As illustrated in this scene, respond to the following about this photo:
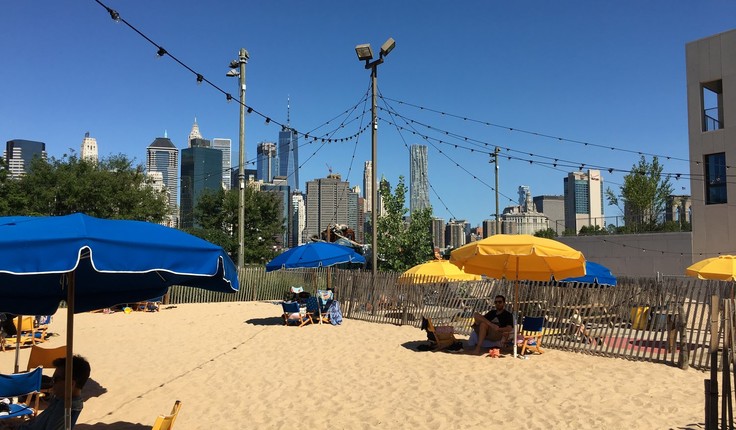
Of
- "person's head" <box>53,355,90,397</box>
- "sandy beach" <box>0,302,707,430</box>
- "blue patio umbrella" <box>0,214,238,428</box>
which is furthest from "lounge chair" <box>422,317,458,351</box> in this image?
"person's head" <box>53,355,90,397</box>

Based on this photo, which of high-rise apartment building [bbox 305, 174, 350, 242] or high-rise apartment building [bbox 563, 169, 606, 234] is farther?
high-rise apartment building [bbox 563, 169, 606, 234]

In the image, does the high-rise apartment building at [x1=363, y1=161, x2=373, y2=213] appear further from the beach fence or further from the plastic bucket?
the plastic bucket

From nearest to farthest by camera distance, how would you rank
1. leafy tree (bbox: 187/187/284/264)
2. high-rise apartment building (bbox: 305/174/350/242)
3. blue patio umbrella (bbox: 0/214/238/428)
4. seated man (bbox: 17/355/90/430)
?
1. blue patio umbrella (bbox: 0/214/238/428)
2. seated man (bbox: 17/355/90/430)
3. leafy tree (bbox: 187/187/284/264)
4. high-rise apartment building (bbox: 305/174/350/242)

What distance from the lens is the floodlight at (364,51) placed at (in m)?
15.1

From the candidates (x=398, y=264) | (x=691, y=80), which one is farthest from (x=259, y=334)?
(x=691, y=80)

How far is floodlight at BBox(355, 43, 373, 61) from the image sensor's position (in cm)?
1511

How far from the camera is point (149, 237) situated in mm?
3725

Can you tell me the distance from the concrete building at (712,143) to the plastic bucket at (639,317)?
19015 mm

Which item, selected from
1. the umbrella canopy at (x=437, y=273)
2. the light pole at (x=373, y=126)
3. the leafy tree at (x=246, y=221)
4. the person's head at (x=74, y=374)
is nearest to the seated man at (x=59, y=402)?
the person's head at (x=74, y=374)

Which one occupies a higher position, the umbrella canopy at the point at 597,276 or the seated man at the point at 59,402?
the umbrella canopy at the point at 597,276

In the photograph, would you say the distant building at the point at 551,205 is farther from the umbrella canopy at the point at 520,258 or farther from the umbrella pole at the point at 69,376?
the umbrella pole at the point at 69,376

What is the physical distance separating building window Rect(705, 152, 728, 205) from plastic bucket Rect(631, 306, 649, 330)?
19.7 meters

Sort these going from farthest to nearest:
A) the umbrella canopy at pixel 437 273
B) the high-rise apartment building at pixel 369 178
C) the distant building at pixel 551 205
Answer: the distant building at pixel 551 205 → the high-rise apartment building at pixel 369 178 → the umbrella canopy at pixel 437 273

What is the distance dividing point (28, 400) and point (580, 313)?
28.5ft
